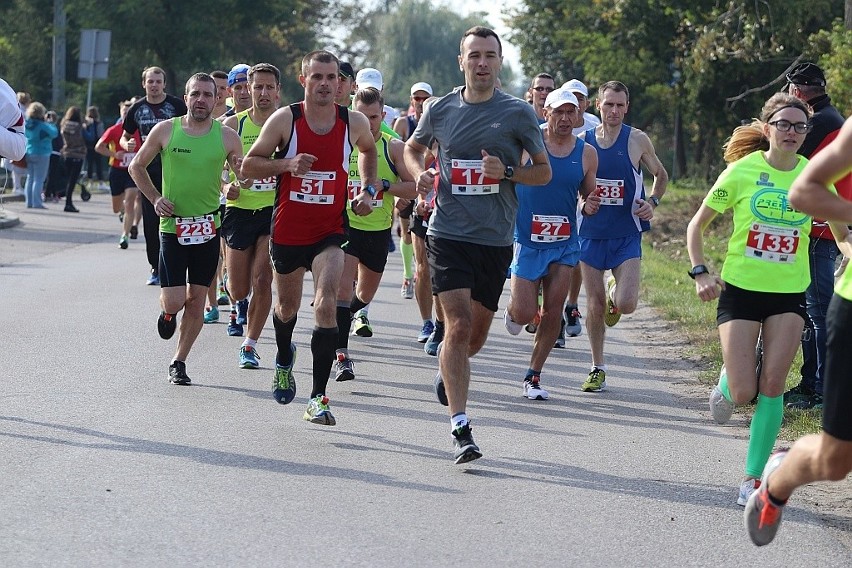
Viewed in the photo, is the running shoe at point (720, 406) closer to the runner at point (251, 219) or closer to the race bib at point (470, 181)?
the race bib at point (470, 181)

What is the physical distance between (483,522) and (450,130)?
2.31 metres

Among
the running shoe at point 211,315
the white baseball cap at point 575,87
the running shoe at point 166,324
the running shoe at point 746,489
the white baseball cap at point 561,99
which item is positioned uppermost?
the white baseball cap at point 575,87

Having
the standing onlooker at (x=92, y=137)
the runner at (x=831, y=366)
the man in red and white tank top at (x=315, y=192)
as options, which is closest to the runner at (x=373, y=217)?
the man in red and white tank top at (x=315, y=192)

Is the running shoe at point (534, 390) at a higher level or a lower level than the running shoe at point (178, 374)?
higher

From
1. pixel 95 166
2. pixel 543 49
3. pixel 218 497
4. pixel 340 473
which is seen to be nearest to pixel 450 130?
pixel 340 473

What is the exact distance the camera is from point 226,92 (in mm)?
13562

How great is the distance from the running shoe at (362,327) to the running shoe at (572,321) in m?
1.91

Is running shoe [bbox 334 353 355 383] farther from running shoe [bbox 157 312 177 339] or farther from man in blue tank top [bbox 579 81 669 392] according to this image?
man in blue tank top [bbox 579 81 669 392]

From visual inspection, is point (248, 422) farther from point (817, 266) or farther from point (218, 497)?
point (817, 266)

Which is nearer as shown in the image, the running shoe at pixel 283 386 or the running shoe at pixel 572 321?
the running shoe at pixel 283 386

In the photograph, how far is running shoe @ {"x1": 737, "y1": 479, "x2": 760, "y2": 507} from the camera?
6.58 m

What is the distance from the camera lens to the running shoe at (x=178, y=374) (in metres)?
9.44

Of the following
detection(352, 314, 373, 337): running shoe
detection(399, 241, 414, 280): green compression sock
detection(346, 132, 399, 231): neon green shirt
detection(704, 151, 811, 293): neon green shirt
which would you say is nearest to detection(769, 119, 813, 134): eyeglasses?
detection(704, 151, 811, 293): neon green shirt

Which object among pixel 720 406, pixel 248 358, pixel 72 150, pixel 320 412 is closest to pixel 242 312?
pixel 248 358
